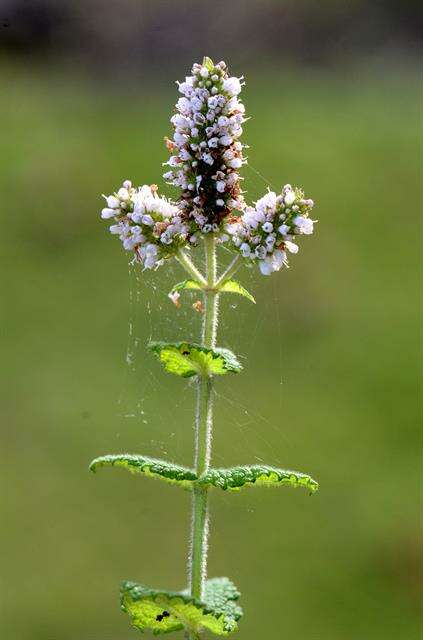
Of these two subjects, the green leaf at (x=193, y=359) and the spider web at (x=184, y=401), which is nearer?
the green leaf at (x=193, y=359)

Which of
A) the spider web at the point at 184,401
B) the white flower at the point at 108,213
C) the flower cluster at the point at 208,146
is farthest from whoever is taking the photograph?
the spider web at the point at 184,401

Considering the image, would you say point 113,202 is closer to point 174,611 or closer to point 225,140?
point 225,140

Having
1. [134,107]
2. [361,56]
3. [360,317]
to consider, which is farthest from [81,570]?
[361,56]

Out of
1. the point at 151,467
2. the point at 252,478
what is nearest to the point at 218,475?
the point at 252,478

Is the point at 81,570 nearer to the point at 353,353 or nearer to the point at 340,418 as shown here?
the point at 340,418

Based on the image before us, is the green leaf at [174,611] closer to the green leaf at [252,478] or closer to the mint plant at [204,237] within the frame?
the mint plant at [204,237]

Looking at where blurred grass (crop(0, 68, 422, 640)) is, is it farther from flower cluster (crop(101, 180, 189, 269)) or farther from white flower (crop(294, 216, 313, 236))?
white flower (crop(294, 216, 313, 236))

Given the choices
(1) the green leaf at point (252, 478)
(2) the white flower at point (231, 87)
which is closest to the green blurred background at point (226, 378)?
(2) the white flower at point (231, 87)
